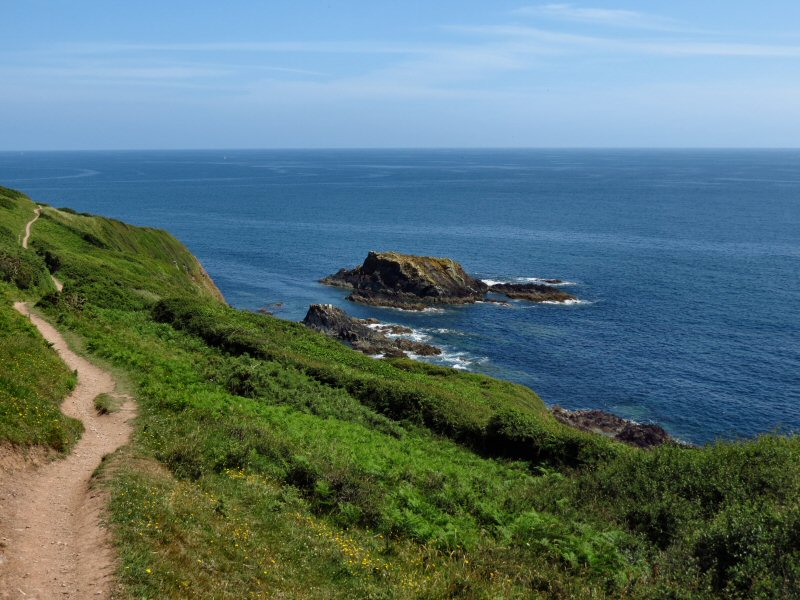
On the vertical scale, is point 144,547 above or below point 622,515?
above

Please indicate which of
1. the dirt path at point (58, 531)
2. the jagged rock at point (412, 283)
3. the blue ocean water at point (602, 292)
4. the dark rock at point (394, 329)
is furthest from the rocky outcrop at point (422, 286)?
the dirt path at point (58, 531)

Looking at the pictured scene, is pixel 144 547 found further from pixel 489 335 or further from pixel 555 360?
pixel 489 335

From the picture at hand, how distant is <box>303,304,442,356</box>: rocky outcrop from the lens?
74938mm

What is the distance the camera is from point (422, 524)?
57.3 ft

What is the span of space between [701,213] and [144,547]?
200095 mm

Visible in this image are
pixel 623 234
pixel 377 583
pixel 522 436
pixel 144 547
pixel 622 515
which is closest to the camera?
pixel 144 547

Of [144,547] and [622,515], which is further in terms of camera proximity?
[622,515]

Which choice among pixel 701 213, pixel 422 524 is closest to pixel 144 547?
pixel 422 524

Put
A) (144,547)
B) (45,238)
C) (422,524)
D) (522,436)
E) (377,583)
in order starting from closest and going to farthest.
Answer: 1. (144,547)
2. (377,583)
3. (422,524)
4. (522,436)
5. (45,238)

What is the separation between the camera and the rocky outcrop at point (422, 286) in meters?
98.2

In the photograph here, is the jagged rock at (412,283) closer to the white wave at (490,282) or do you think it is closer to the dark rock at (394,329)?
A: the white wave at (490,282)

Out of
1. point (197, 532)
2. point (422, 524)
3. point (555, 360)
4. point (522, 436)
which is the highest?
point (197, 532)

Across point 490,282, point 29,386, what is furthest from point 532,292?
point 29,386

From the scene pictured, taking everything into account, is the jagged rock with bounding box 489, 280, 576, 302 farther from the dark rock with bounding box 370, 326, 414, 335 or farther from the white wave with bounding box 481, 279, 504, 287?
the dark rock with bounding box 370, 326, 414, 335
